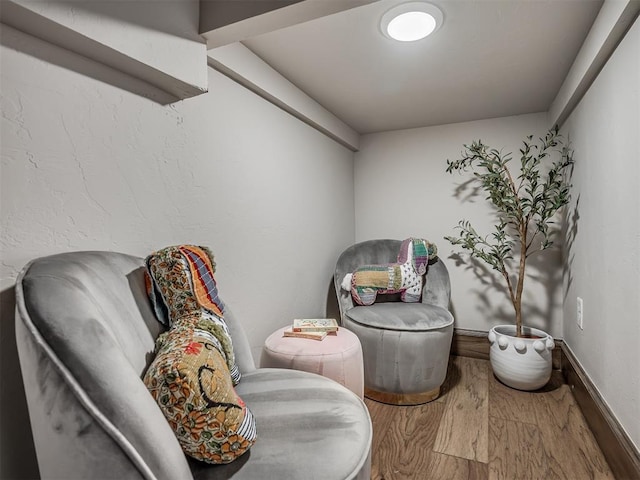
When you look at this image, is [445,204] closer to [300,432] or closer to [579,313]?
[579,313]

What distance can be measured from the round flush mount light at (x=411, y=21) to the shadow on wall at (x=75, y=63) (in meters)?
0.94

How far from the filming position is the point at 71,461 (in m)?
0.58

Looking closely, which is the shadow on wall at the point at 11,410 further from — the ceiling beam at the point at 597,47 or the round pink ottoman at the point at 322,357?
the ceiling beam at the point at 597,47

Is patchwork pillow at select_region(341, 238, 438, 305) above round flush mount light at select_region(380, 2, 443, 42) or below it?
below

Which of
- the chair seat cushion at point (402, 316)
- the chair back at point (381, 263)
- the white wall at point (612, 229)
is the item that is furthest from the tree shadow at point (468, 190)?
the chair seat cushion at point (402, 316)

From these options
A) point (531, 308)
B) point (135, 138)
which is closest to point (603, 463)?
point (531, 308)

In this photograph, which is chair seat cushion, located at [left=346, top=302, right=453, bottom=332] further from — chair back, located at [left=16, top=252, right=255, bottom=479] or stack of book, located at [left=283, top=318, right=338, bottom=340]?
chair back, located at [left=16, top=252, right=255, bottom=479]

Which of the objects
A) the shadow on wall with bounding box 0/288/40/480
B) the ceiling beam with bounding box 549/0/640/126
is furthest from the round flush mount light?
the shadow on wall with bounding box 0/288/40/480

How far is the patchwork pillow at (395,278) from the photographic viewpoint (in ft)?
7.45

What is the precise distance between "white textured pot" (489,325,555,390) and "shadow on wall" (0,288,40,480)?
2.27 m

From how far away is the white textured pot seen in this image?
79.8 inches

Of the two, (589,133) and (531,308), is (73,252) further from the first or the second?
(531,308)

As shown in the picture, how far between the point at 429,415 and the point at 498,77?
1.93 m

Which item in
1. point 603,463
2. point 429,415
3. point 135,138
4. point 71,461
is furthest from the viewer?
point 429,415
